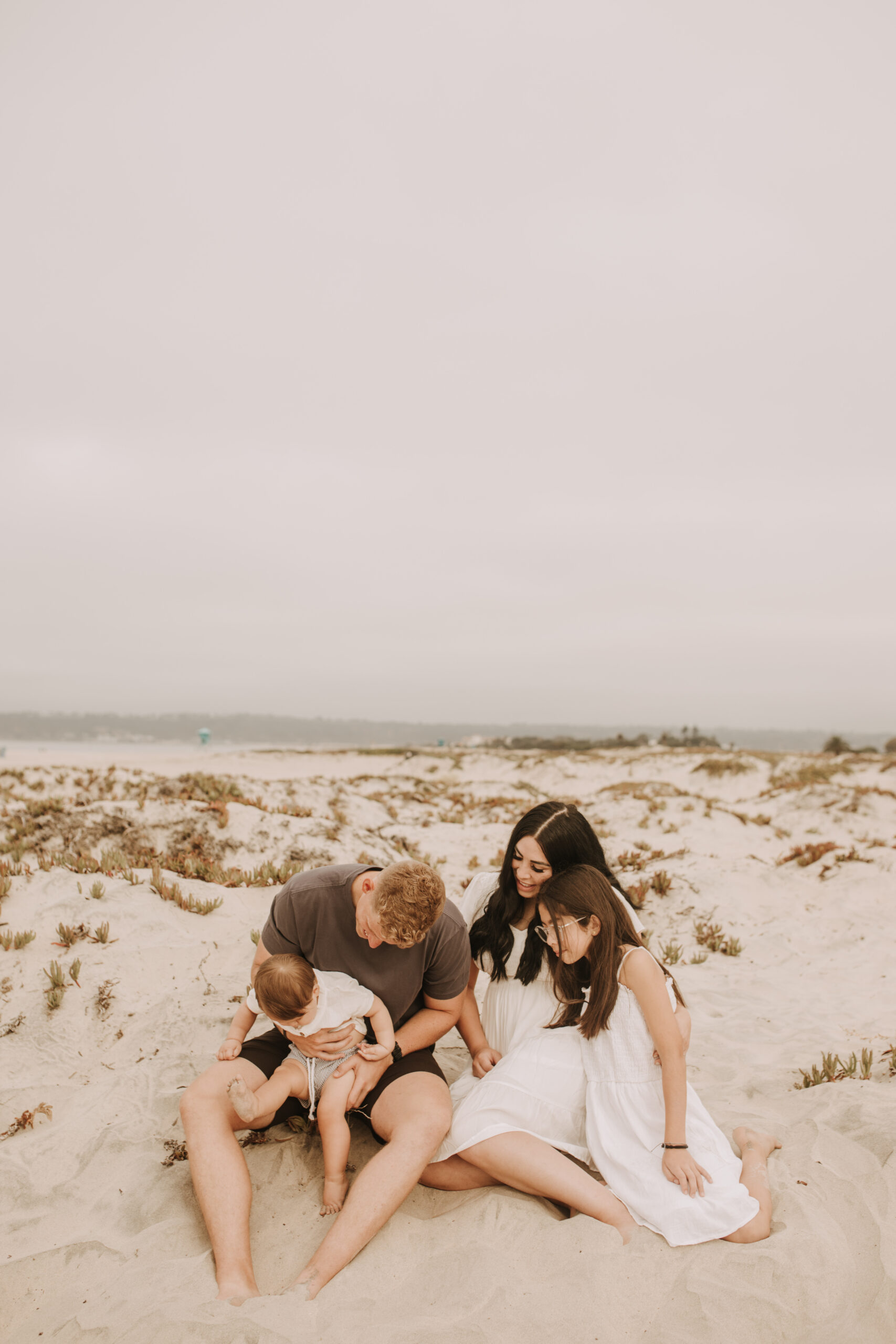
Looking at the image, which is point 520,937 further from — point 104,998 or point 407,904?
point 104,998

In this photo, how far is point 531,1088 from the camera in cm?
343

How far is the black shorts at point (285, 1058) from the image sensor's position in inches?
139

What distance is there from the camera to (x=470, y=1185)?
336 centimetres

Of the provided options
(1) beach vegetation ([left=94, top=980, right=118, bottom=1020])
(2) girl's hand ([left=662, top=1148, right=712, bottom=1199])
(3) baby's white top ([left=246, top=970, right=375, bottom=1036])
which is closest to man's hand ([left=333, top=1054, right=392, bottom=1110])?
(3) baby's white top ([left=246, top=970, right=375, bottom=1036])

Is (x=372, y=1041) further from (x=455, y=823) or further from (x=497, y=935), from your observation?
(x=455, y=823)

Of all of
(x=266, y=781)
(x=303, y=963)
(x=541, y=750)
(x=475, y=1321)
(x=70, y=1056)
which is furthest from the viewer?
(x=541, y=750)

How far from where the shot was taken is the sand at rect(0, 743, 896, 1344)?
8.67 feet

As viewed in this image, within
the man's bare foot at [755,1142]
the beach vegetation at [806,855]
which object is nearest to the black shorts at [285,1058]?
the man's bare foot at [755,1142]

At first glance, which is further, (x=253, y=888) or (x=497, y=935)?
(x=253, y=888)

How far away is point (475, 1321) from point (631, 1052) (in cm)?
128

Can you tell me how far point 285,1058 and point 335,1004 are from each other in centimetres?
57

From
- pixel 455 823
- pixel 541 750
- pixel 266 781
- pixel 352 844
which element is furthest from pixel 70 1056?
pixel 541 750

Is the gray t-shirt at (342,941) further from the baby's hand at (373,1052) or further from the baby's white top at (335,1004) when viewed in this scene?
the baby's hand at (373,1052)

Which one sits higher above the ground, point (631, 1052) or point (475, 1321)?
point (631, 1052)
